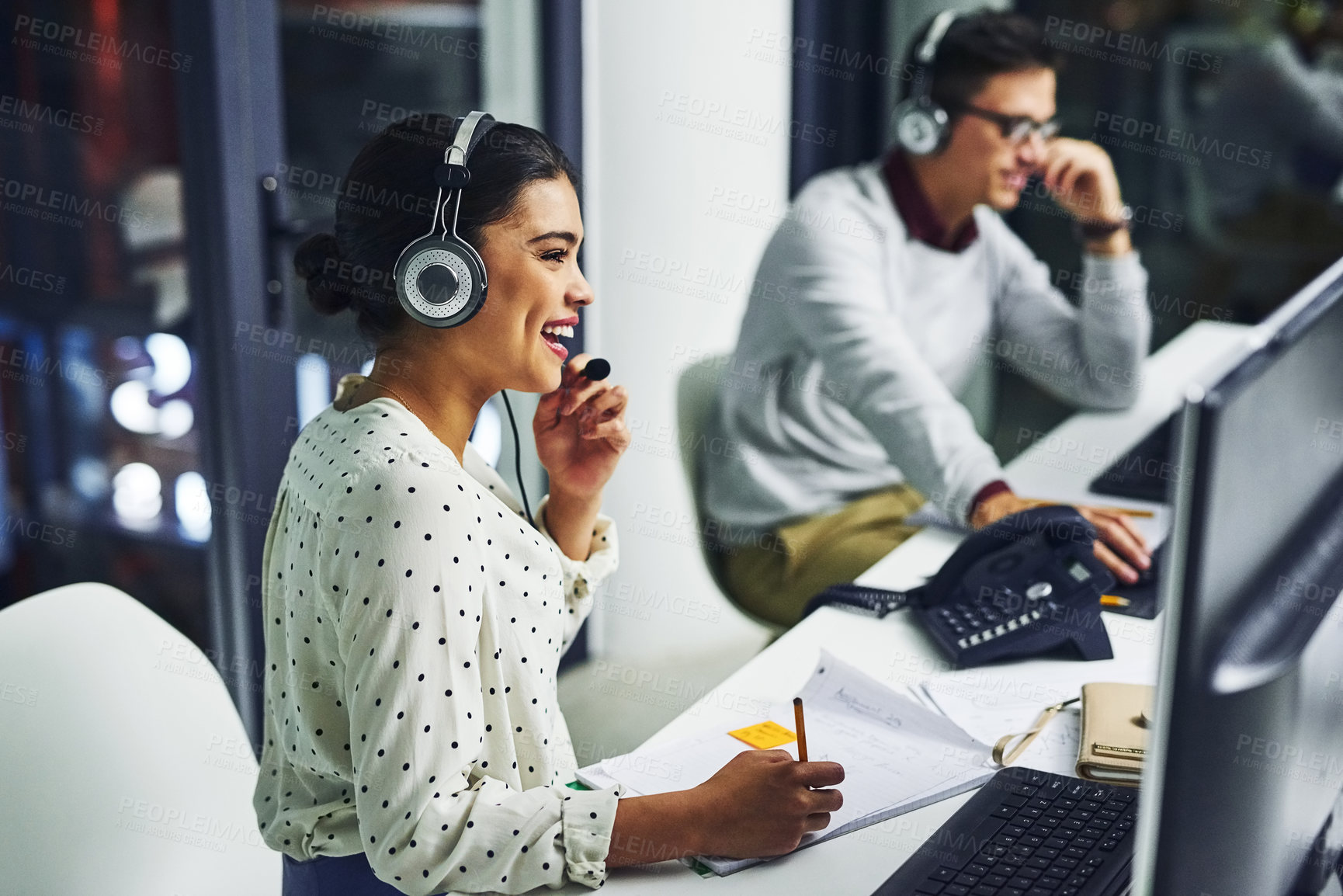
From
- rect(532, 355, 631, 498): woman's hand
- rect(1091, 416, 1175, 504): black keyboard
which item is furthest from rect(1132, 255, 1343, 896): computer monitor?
rect(1091, 416, 1175, 504): black keyboard

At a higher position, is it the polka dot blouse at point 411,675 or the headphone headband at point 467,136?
the headphone headband at point 467,136

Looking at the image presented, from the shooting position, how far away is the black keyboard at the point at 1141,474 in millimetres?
1900

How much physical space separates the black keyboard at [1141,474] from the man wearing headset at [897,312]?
0.27 metres

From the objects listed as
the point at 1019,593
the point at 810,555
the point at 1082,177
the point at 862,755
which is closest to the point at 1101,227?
the point at 1082,177

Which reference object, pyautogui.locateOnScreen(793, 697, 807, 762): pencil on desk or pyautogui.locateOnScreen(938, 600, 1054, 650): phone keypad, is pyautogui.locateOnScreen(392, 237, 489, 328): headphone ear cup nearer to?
pyautogui.locateOnScreen(793, 697, 807, 762): pencil on desk

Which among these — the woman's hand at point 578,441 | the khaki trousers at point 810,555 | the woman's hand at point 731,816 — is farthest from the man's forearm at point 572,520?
the khaki trousers at point 810,555

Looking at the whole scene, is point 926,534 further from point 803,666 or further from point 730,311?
point 730,311

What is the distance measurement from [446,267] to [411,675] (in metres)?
0.35

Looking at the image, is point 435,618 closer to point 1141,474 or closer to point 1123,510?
point 1123,510

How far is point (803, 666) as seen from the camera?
1.38 m

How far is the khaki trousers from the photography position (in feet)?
6.98

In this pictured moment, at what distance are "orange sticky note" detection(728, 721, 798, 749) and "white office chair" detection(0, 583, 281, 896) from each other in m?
0.52

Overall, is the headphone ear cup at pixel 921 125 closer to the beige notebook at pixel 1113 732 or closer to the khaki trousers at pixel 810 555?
the khaki trousers at pixel 810 555

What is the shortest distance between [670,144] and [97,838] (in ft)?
6.14
